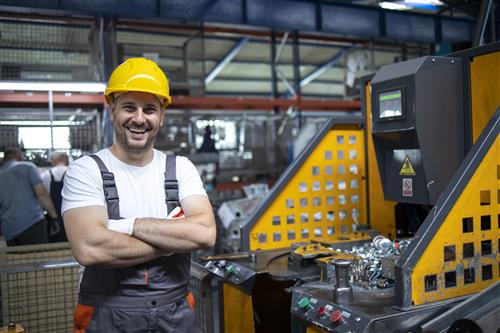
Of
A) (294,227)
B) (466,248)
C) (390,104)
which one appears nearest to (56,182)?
(294,227)

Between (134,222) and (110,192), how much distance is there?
17 cm

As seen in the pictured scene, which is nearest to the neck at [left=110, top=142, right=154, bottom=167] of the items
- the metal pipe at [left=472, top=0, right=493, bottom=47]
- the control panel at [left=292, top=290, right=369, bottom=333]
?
the control panel at [left=292, top=290, right=369, bottom=333]

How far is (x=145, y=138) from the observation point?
2.07 m

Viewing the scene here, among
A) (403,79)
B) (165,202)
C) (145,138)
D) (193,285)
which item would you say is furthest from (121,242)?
(403,79)

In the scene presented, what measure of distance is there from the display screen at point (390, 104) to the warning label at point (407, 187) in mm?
382

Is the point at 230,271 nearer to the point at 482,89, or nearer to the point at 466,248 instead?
the point at 466,248

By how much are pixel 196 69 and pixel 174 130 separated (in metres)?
1.09

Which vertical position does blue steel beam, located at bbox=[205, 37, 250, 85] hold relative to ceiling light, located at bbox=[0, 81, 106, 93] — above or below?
above

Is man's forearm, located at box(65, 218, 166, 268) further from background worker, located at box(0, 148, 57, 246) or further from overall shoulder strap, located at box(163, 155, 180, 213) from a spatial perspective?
background worker, located at box(0, 148, 57, 246)

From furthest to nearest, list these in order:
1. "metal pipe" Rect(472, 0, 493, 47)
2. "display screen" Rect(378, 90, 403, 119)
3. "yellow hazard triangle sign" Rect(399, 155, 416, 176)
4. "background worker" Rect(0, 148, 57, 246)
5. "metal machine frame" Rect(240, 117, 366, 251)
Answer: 1. "background worker" Rect(0, 148, 57, 246)
2. "metal pipe" Rect(472, 0, 493, 47)
3. "metal machine frame" Rect(240, 117, 366, 251)
4. "yellow hazard triangle sign" Rect(399, 155, 416, 176)
5. "display screen" Rect(378, 90, 403, 119)

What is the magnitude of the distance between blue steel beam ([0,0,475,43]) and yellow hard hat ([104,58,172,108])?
4.55 meters

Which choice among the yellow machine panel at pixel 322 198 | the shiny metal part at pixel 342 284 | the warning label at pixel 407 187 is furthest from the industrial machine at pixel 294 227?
the shiny metal part at pixel 342 284

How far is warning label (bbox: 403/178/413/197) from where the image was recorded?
9.10 ft

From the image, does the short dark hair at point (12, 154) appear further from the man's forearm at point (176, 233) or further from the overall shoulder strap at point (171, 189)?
the man's forearm at point (176, 233)
